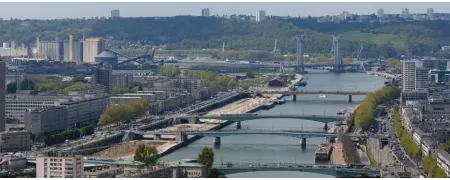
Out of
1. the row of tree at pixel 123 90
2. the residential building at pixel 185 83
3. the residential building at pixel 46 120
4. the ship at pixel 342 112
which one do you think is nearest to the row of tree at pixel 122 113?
the residential building at pixel 46 120

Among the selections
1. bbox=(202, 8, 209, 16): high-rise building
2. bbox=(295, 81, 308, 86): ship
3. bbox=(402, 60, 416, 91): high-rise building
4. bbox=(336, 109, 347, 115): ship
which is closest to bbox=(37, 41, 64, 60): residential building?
bbox=(295, 81, 308, 86): ship

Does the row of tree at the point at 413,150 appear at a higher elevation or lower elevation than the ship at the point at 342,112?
higher

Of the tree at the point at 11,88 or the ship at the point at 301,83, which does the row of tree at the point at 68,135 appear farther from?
the ship at the point at 301,83

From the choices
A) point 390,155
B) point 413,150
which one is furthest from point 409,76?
point 390,155

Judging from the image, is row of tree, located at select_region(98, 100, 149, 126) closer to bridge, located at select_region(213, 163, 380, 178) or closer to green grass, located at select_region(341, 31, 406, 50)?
bridge, located at select_region(213, 163, 380, 178)

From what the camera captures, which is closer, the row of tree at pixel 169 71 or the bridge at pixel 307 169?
the bridge at pixel 307 169

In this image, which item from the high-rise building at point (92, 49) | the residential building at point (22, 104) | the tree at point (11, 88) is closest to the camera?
the residential building at point (22, 104)

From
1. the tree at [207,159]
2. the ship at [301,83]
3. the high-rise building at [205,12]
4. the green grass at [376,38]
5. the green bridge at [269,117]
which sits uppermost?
the high-rise building at [205,12]
